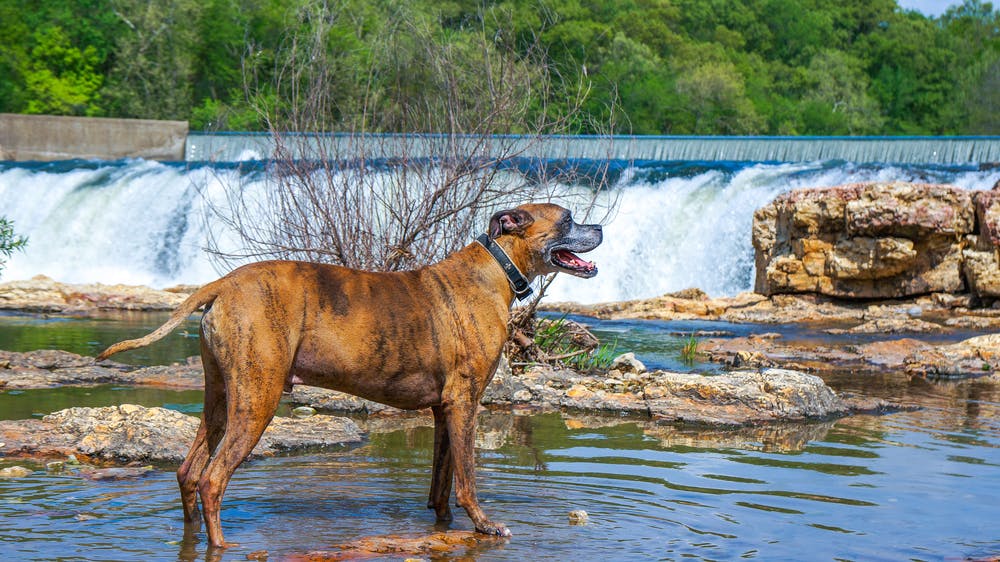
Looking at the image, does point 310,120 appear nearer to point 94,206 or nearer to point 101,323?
point 101,323

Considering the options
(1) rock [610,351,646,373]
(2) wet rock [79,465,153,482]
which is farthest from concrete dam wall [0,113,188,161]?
(2) wet rock [79,465,153,482]

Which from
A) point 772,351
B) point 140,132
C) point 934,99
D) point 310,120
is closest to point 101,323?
point 310,120

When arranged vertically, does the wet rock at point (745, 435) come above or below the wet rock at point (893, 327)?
below

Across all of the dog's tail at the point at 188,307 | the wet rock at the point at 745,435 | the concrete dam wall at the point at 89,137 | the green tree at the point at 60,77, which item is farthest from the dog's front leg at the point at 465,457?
the green tree at the point at 60,77

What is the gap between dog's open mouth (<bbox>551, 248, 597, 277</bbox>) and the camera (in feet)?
23.3

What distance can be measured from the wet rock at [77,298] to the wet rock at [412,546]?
17.1m

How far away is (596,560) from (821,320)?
15.2 metres

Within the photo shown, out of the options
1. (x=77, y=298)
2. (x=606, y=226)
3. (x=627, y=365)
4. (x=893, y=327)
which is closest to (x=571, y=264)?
(x=627, y=365)

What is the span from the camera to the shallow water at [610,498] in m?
6.34

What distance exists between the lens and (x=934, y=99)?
71.2 metres

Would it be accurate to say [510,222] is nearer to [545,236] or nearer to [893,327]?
[545,236]

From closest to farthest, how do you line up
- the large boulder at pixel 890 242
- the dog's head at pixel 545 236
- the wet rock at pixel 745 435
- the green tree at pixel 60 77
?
the dog's head at pixel 545 236
the wet rock at pixel 745 435
the large boulder at pixel 890 242
the green tree at pixel 60 77

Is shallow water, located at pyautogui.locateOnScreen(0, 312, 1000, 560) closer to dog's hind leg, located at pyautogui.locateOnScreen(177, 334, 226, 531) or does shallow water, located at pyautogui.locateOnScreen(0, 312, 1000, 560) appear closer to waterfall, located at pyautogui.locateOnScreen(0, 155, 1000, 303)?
dog's hind leg, located at pyautogui.locateOnScreen(177, 334, 226, 531)

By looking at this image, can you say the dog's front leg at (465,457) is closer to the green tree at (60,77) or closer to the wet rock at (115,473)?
the wet rock at (115,473)
